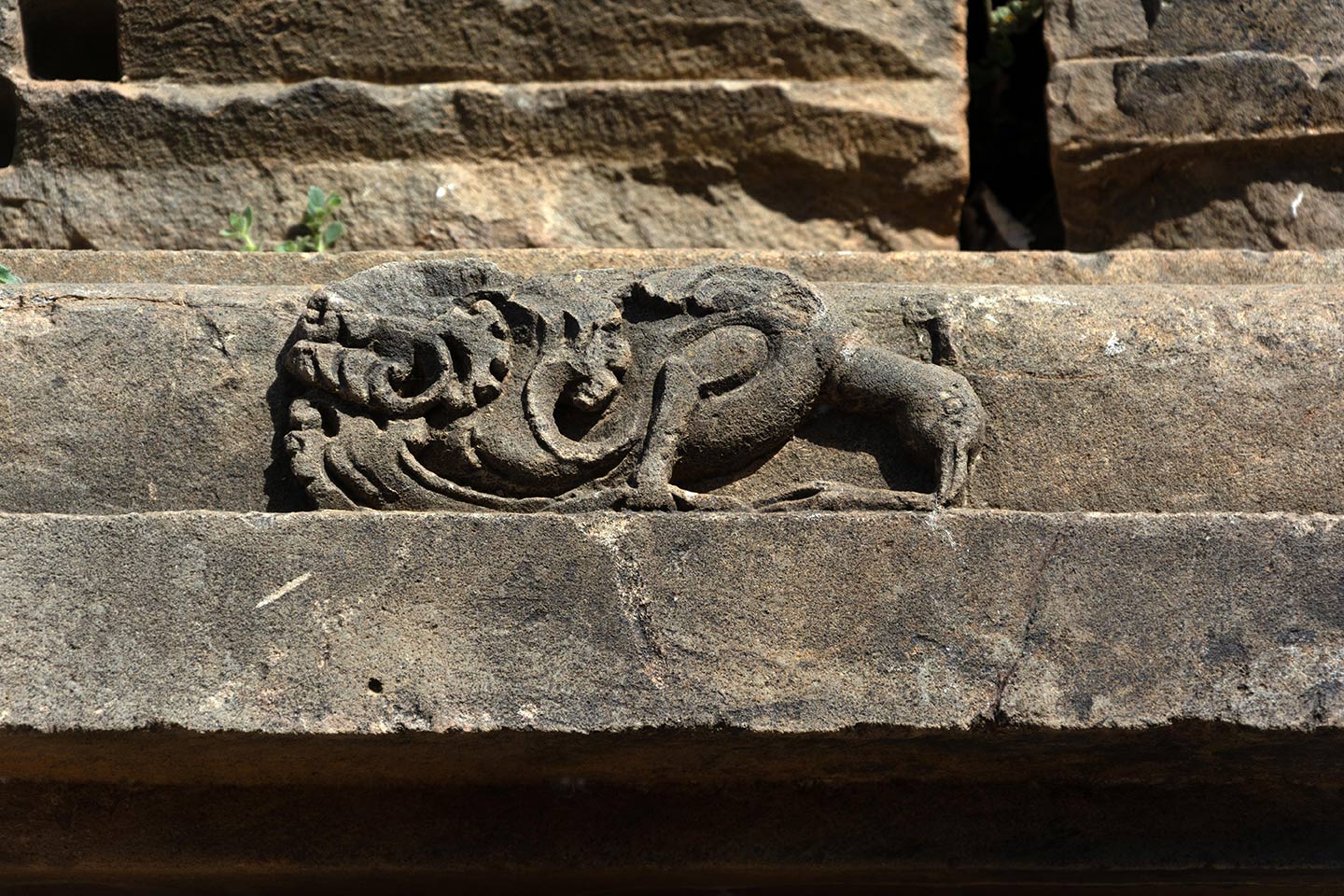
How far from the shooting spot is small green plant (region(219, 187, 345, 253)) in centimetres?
304

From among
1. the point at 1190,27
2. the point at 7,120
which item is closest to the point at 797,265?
the point at 1190,27

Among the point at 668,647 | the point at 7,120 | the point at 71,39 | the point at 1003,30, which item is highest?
the point at 1003,30

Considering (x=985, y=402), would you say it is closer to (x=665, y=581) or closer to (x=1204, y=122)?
(x=665, y=581)

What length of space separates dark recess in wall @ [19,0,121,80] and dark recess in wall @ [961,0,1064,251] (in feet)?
6.33

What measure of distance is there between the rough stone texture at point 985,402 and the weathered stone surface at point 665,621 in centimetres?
10

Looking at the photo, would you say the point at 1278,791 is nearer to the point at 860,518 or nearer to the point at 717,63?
the point at 860,518

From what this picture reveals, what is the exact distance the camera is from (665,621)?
2258 millimetres

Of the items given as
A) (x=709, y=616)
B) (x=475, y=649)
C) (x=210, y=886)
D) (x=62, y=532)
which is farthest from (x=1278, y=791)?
(x=62, y=532)

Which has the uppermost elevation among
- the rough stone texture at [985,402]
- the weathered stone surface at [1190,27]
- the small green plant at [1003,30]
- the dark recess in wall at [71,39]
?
the weathered stone surface at [1190,27]

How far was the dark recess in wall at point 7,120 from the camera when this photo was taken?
316cm

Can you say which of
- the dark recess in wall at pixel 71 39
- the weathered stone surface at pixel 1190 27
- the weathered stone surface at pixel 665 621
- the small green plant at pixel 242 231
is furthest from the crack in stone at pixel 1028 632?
the dark recess in wall at pixel 71 39

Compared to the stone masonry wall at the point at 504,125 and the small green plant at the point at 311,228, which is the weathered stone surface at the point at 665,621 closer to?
the small green plant at the point at 311,228

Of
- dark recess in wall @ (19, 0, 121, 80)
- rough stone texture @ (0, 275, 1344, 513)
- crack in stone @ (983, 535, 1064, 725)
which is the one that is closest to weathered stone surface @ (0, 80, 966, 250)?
dark recess in wall @ (19, 0, 121, 80)

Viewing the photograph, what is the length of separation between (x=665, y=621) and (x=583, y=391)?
396 mm
